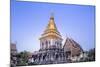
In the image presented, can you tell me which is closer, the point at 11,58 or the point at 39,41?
the point at 11,58

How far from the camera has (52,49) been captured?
6.25 ft

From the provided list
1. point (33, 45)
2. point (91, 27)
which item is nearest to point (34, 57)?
point (33, 45)

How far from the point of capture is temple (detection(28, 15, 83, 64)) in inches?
73.3

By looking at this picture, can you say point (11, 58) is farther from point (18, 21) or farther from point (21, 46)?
point (18, 21)

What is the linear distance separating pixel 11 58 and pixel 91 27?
0.95 metres

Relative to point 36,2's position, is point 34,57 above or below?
below

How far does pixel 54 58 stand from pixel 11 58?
1.48 ft

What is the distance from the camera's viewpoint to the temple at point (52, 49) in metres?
1.86

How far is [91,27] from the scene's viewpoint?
6.73 feet

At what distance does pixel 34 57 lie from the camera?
1.83 m

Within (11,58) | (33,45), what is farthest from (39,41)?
(11,58)
